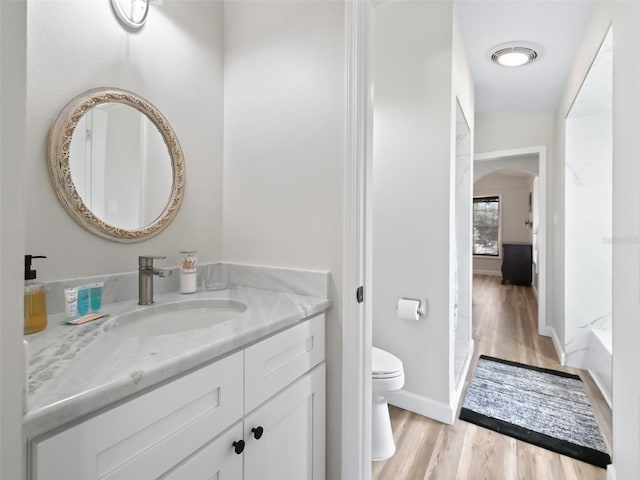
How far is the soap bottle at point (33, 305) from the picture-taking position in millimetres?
794

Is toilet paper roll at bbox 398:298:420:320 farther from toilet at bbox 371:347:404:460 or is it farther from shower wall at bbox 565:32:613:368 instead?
shower wall at bbox 565:32:613:368

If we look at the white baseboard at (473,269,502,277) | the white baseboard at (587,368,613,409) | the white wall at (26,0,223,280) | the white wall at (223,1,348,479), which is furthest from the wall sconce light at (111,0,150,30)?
the white baseboard at (473,269,502,277)

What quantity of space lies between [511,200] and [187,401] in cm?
843

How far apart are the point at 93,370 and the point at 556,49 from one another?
3.36 m

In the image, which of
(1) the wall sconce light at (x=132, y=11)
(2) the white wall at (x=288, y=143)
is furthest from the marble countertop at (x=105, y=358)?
(1) the wall sconce light at (x=132, y=11)

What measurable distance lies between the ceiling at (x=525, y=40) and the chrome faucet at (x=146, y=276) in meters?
2.26

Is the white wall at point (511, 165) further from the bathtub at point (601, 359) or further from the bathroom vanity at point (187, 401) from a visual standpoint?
the bathroom vanity at point (187, 401)

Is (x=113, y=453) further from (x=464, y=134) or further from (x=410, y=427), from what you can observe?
(x=464, y=134)

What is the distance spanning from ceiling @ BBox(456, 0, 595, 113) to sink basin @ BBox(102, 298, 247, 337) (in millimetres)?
2232

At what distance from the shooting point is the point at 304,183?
127 cm

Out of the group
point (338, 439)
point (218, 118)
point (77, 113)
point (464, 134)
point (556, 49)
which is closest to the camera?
point (77, 113)

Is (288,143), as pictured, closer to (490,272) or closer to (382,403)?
(382,403)

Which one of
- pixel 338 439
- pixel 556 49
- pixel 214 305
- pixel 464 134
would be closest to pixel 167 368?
pixel 214 305

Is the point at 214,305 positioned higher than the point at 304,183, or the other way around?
the point at 304,183
